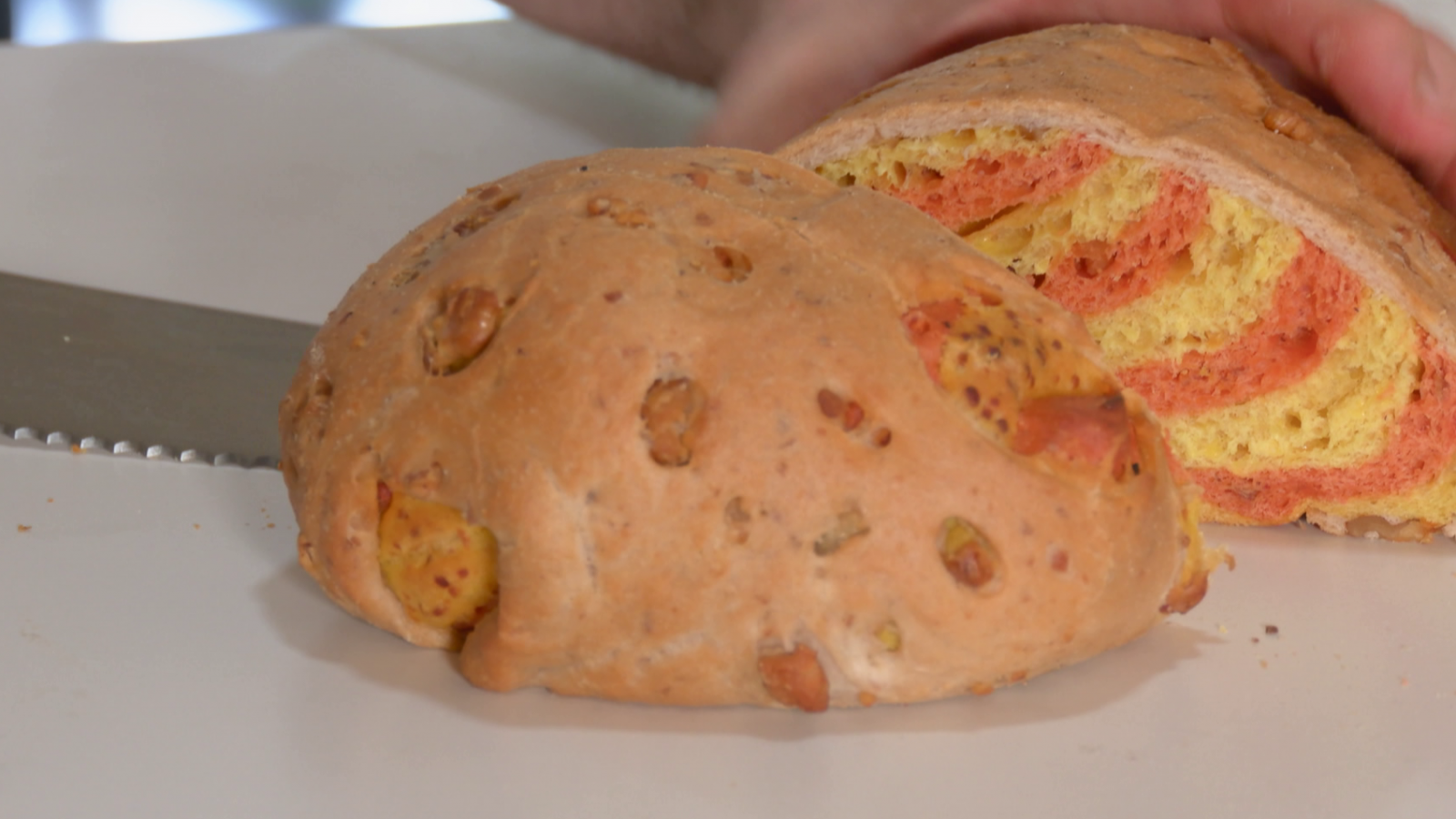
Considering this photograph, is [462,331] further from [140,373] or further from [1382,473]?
[1382,473]

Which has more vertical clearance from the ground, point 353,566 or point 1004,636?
point 1004,636

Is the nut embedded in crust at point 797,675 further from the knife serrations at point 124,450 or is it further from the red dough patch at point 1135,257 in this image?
the knife serrations at point 124,450

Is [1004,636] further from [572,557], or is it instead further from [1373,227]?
[1373,227]

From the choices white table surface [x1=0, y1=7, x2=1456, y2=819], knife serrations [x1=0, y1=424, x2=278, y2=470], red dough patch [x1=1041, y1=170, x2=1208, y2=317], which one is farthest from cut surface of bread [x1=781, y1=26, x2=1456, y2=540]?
knife serrations [x1=0, y1=424, x2=278, y2=470]

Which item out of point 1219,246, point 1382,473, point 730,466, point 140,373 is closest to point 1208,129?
point 1219,246

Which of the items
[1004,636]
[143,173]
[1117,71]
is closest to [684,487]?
[1004,636]

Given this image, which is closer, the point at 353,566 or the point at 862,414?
the point at 862,414
